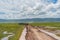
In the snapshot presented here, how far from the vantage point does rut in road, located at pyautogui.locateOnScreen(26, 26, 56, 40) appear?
5109 mm

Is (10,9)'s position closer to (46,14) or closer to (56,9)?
(46,14)

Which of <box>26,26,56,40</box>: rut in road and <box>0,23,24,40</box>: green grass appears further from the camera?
<box>0,23,24,40</box>: green grass

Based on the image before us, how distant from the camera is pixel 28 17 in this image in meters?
5.29

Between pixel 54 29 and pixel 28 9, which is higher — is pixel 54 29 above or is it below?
below

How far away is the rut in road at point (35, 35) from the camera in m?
5.11

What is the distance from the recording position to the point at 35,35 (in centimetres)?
519

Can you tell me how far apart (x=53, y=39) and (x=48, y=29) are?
40cm

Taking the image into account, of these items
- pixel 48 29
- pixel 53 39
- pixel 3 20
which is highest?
pixel 3 20

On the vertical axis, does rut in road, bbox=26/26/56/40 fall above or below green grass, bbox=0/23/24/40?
below

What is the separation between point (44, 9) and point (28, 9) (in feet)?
1.87

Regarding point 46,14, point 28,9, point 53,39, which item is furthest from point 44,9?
point 53,39

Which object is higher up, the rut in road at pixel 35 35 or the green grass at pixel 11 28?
the green grass at pixel 11 28

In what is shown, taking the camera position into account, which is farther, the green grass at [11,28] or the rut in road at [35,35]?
the green grass at [11,28]

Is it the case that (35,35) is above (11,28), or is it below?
below
